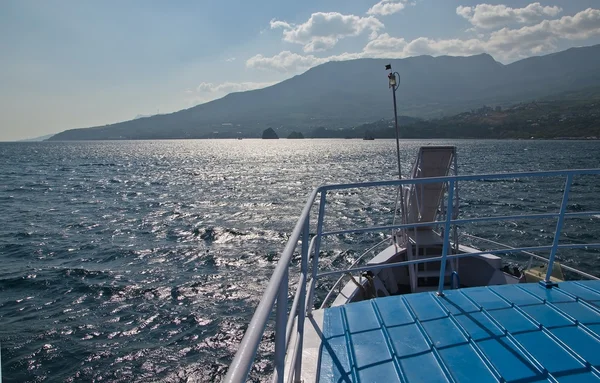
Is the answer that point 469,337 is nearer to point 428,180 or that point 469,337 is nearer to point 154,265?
point 428,180

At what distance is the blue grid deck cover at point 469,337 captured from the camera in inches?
134

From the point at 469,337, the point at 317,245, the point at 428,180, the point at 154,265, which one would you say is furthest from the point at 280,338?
the point at 154,265

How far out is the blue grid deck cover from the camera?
340 centimetres

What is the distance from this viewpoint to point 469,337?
396 cm

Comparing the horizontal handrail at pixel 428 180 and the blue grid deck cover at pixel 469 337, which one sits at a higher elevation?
the horizontal handrail at pixel 428 180

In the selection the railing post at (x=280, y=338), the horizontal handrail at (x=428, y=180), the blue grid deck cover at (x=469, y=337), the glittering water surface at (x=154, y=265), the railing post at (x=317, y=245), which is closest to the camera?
the railing post at (x=280, y=338)

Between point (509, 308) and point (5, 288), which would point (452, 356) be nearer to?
point (509, 308)

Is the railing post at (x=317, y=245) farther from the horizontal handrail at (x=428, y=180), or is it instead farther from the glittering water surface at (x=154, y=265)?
the glittering water surface at (x=154, y=265)

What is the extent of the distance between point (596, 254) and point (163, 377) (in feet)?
61.8

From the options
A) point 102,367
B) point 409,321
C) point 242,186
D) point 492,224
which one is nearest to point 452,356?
point 409,321

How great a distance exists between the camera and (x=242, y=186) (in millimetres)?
42625

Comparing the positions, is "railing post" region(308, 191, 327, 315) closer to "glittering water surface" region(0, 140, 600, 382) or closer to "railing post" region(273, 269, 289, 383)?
"railing post" region(273, 269, 289, 383)

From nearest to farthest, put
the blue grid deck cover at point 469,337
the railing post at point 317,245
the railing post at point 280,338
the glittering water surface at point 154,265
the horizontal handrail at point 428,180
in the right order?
the railing post at point 280,338
the blue grid deck cover at point 469,337
the railing post at point 317,245
the horizontal handrail at point 428,180
the glittering water surface at point 154,265

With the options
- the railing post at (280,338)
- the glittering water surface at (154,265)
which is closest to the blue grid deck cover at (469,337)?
the railing post at (280,338)
